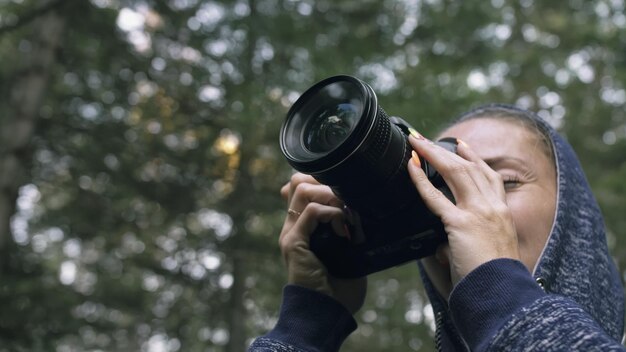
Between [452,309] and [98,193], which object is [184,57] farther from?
[452,309]

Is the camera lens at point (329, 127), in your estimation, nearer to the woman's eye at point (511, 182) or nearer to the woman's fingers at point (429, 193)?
the woman's fingers at point (429, 193)

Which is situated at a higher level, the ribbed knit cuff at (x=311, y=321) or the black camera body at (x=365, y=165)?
the black camera body at (x=365, y=165)

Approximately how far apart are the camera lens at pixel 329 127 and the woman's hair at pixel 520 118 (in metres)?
0.59

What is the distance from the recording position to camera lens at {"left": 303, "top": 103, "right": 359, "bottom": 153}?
5.33ft

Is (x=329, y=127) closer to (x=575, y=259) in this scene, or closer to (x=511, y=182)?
(x=511, y=182)

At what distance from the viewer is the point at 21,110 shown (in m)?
5.05

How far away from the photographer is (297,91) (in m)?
4.82

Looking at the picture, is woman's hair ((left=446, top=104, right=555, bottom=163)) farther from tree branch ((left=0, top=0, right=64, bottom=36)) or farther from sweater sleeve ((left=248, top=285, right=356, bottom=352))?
tree branch ((left=0, top=0, right=64, bottom=36))

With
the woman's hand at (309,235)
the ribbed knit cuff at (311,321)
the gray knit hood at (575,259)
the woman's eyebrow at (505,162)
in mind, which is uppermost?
the woman's eyebrow at (505,162)

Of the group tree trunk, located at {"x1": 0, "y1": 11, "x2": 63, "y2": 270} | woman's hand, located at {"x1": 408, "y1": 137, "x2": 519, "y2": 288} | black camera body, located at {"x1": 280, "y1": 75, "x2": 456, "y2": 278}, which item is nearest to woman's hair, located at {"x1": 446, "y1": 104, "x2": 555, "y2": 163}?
black camera body, located at {"x1": 280, "y1": 75, "x2": 456, "y2": 278}

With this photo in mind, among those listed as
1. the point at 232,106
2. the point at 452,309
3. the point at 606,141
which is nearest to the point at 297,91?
the point at 232,106

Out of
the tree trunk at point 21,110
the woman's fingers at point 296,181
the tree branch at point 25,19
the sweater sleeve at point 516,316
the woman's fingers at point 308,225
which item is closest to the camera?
the sweater sleeve at point 516,316

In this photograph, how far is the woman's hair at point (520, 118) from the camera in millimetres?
1946

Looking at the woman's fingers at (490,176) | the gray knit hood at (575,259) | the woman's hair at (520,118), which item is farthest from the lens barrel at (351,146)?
the woman's hair at (520,118)
